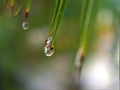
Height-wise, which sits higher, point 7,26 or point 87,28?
point 7,26

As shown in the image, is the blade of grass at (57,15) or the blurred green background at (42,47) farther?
the blurred green background at (42,47)

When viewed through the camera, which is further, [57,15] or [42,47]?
[42,47]

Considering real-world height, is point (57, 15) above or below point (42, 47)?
below

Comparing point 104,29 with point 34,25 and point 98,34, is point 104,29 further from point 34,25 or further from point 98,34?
point 34,25

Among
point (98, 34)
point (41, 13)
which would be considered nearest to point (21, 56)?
point (41, 13)

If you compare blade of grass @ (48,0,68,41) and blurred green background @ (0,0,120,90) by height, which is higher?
blurred green background @ (0,0,120,90)

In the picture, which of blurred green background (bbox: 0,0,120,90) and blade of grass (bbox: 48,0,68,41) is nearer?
blade of grass (bbox: 48,0,68,41)

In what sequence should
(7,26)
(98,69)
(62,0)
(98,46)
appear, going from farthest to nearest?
1. (98,69)
2. (98,46)
3. (7,26)
4. (62,0)

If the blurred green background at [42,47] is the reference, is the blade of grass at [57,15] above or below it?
below
